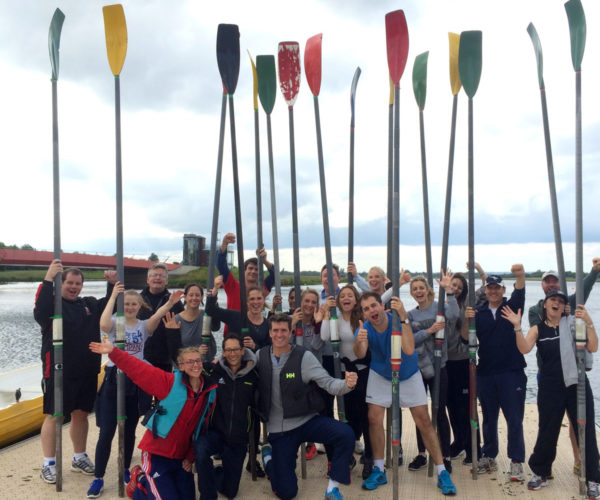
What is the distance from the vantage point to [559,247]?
163 inches

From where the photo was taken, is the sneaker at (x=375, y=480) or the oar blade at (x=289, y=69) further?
the oar blade at (x=289, y=69)

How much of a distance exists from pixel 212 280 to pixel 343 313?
3.66 ft

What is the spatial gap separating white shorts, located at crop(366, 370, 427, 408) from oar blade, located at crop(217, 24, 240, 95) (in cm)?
271

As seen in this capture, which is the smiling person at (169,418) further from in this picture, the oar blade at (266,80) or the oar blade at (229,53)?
the oar blade at (266,80)

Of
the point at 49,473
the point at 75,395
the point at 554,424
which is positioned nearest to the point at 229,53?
the point at 75,395

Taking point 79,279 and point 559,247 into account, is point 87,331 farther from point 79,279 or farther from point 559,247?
point 559,247

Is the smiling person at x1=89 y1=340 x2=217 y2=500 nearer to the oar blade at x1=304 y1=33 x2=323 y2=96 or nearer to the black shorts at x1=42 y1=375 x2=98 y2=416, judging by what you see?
the black shorts at x1=42 y1=375 x2=98 y2=416

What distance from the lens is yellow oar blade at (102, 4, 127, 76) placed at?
4.02m

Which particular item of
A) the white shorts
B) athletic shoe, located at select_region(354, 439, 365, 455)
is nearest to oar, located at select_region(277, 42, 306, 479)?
the white shorts

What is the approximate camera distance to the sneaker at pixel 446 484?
353 cm

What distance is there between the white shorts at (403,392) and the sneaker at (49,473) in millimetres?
2468

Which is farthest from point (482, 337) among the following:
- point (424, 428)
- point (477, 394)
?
point (424, 428)

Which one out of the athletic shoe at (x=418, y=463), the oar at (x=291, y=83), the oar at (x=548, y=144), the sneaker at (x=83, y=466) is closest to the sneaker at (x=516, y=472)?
the athletic shoe at (x=418, y=463)

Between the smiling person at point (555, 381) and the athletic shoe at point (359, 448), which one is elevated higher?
the smiling person at point (555, 381)
